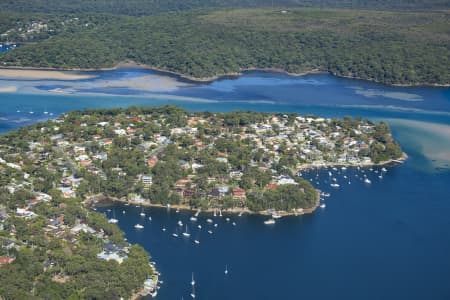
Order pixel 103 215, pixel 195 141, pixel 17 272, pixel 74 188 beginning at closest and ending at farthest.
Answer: pixel 17 272, pixel 103 215, pixel 74 188, pixel 195 141

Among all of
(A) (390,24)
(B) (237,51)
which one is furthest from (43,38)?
(A) (390,24)

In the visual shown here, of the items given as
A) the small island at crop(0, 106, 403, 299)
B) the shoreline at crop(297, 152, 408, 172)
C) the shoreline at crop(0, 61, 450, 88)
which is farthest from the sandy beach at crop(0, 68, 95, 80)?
the shoreline at crop(297, 152, 408, 172)

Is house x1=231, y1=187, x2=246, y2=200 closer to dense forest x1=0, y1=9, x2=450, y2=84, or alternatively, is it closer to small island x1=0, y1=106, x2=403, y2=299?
small island x1=0, y1=106, x2=403, y2=299

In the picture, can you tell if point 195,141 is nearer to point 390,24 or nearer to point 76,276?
point 76,276

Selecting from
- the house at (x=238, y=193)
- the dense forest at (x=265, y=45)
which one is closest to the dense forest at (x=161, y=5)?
the dense forest at (x=265, y=45)

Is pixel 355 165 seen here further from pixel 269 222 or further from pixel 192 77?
pixel 192 77

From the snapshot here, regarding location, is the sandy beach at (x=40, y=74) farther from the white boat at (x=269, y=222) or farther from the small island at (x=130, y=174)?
the white boat at (x=269, y=222)
